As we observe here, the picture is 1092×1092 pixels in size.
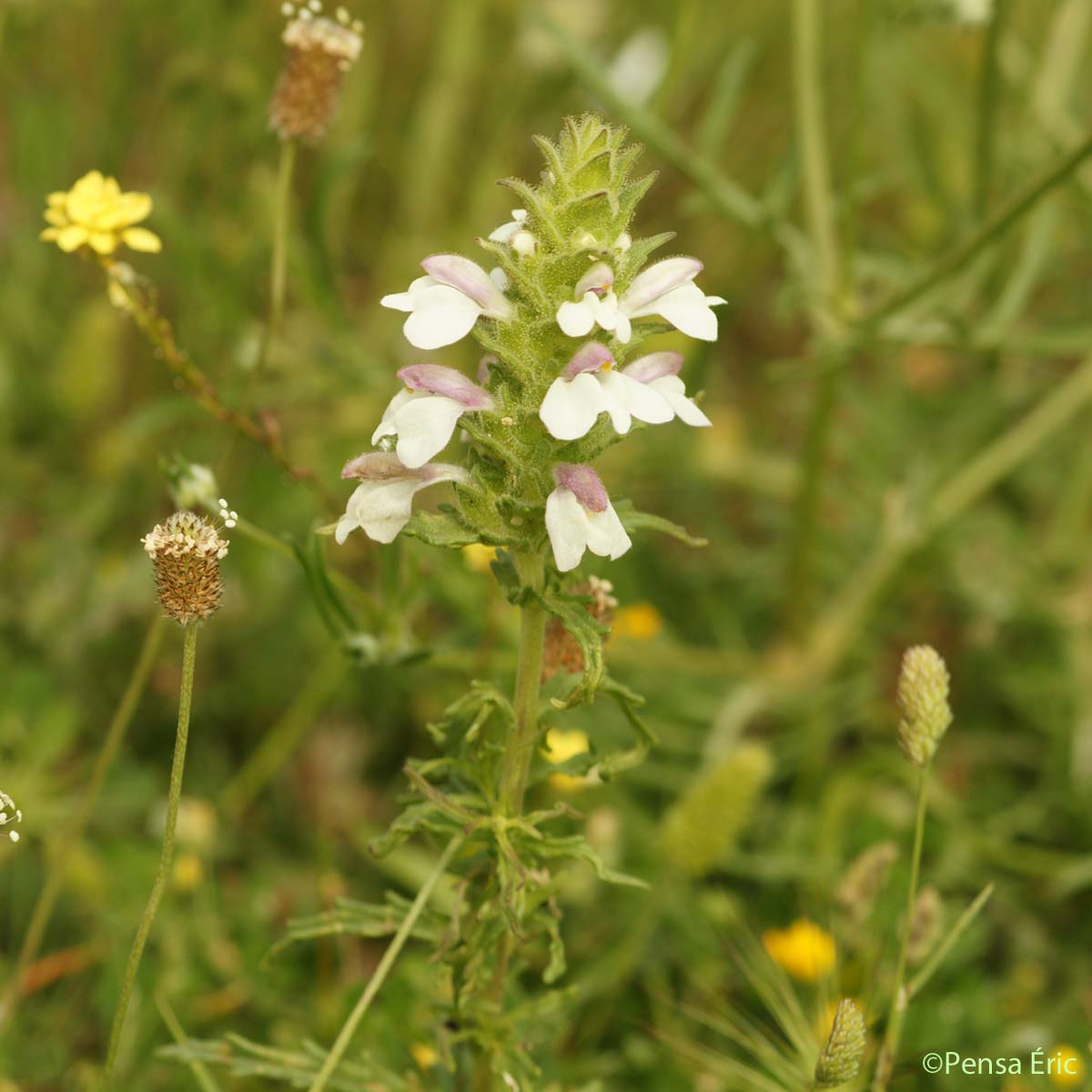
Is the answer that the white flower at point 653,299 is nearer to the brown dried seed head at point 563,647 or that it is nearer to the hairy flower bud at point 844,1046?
the brown dried seed head at point 563,647

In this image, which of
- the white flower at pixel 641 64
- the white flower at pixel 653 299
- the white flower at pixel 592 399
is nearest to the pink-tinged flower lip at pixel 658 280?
the white flower at pixel 653 299

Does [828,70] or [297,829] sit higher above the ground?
[828,70]

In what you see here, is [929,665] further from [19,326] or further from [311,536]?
[19,326]

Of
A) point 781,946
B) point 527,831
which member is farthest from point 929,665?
point 781,946

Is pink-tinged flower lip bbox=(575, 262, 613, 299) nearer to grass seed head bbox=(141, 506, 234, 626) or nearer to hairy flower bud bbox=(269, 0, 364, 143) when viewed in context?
grass seed head bbox=(141, 506, 234, 626)

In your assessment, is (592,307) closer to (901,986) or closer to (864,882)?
(901,986)

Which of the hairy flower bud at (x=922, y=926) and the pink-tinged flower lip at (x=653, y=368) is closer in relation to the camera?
the pink-tinged flower lip at (x=653, y=368)
